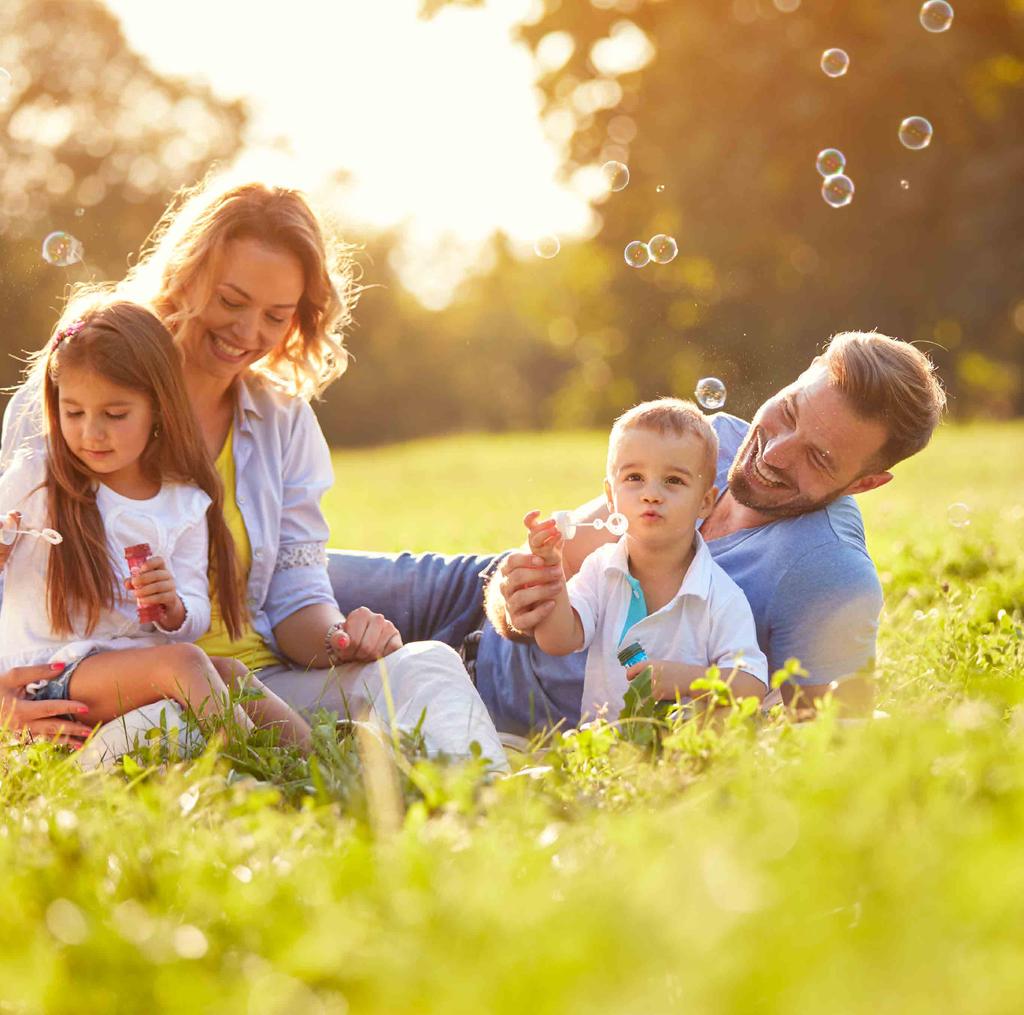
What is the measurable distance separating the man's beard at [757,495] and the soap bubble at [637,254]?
1.12 meters

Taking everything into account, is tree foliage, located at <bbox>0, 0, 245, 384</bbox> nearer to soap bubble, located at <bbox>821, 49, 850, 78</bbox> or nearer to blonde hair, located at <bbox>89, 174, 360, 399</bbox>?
soap bubble, located at <bbox>821, 49, 850, 78</bbox>

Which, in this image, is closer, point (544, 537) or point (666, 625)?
point (544, 537)

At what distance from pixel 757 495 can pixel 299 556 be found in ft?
4.30

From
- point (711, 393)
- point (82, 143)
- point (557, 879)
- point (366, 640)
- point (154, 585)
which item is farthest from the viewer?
point (82, 143)

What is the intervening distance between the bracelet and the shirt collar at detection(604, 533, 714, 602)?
75 centimetres

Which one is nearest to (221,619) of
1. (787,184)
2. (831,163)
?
(831,163)

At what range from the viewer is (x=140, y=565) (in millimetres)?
3143

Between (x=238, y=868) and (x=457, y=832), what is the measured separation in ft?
1.07

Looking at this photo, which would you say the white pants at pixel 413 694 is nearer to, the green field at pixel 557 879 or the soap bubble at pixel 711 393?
the green field at pixel 557 879

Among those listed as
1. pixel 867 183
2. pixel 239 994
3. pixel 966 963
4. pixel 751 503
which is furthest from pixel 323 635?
pixel 867 183

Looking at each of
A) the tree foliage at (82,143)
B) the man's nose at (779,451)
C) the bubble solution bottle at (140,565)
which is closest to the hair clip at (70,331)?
the bubble solution bottle at (140,565)

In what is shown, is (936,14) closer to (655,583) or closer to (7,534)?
(655,583)

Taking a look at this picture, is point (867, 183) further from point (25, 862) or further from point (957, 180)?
point (25, 862)

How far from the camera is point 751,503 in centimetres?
349
